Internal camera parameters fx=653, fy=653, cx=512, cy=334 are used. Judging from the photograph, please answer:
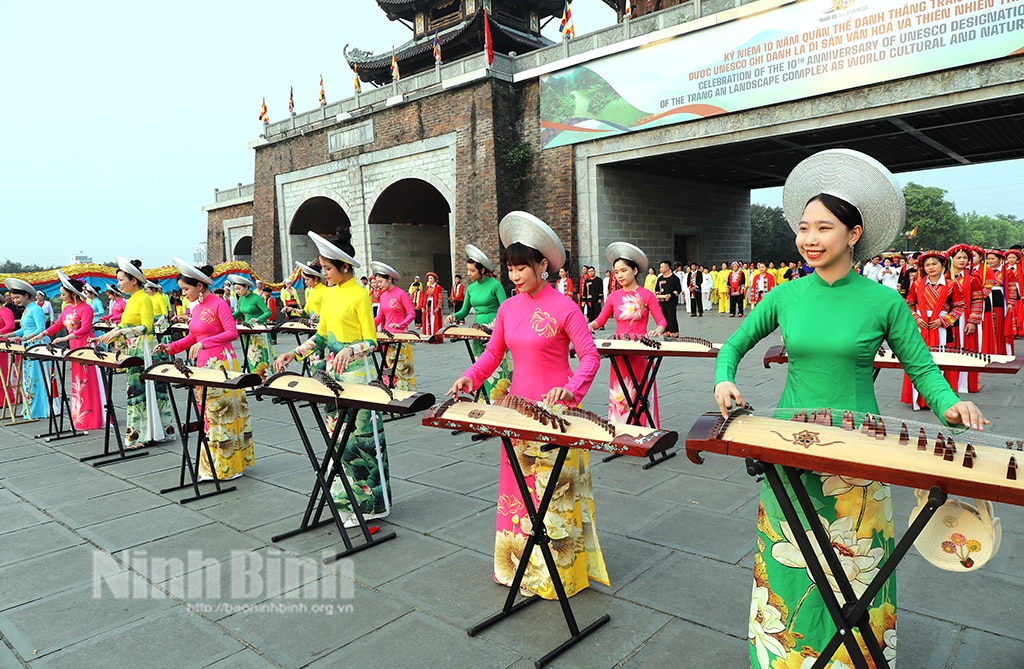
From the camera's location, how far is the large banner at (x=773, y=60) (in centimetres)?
1131

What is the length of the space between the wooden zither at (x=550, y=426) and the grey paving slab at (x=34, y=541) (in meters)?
2.79

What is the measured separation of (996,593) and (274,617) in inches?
127

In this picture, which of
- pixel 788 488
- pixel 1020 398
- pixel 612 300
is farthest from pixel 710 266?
pixel 788 488

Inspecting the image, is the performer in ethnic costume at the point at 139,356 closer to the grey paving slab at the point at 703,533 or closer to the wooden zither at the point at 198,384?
the wooden zither at the point at 198,384

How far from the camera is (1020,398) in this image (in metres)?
6.70

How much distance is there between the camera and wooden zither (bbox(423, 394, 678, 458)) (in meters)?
2.29

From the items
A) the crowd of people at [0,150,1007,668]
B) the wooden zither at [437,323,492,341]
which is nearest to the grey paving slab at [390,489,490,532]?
the crowd of people at [0,150,1007,668]

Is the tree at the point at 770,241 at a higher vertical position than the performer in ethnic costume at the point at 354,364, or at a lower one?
higher

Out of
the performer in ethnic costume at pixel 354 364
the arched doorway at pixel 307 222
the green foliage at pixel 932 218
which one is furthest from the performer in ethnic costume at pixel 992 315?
the green foliage at pixel 932 218

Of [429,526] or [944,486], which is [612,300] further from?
[944,486]

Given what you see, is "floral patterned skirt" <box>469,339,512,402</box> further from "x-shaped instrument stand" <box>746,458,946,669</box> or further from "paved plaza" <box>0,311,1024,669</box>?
"x-shaped instrument stand" <box>746,458,946,669</box>

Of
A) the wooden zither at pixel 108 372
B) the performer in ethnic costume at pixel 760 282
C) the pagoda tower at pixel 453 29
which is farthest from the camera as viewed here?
the pagoda tower at pixel 453 29

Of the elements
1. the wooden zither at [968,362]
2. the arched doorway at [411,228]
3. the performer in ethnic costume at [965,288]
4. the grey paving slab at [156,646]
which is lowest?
the grey paving slab at [156,646]

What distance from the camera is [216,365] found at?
17.2ft
